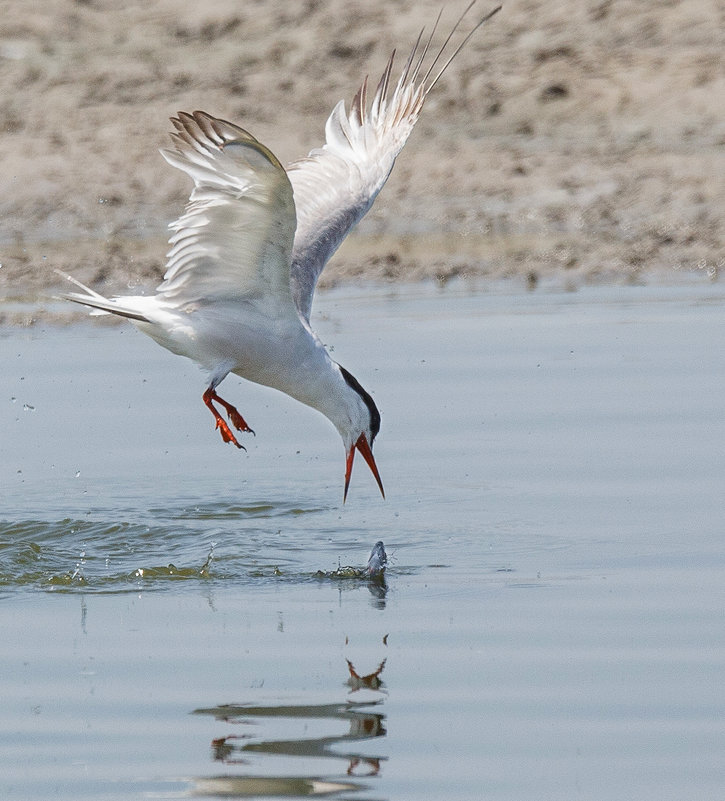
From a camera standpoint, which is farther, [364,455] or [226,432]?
[364,455]

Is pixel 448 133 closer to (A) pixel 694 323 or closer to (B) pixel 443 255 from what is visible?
(B) pixel 443 255

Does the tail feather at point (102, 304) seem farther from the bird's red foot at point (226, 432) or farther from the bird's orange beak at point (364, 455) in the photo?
the bird's orange beak at point (364, 455)

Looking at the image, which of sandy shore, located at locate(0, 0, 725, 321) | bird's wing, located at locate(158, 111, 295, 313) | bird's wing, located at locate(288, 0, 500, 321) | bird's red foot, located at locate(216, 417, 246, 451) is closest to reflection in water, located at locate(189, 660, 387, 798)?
bird's wing, located at locate(158, 111, 295, 313)

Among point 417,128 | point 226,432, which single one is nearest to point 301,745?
point 226,432

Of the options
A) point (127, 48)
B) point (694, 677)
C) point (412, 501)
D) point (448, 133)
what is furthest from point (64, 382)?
point (127, 48)

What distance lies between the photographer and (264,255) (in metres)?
6.68

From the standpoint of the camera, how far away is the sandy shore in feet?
43.2

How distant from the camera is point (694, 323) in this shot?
10.5m

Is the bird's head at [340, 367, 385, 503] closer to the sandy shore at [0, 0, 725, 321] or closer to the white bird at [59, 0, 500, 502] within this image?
the white bird at [59, 0, 500, 502]

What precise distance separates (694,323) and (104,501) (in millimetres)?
4422

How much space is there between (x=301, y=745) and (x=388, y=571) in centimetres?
183

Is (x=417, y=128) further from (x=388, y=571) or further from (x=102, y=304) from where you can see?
(x=388, y=571)

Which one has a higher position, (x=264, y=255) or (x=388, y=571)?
(x=264, y=255)

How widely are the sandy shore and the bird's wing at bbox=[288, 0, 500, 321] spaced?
3.94 metres
